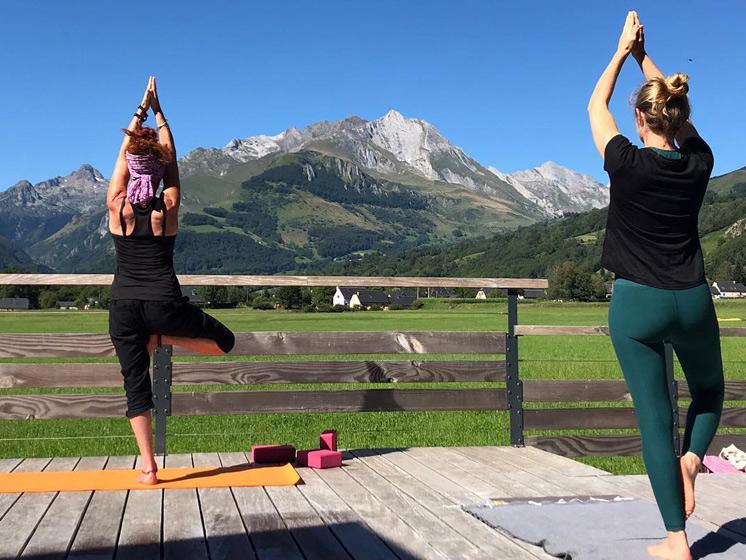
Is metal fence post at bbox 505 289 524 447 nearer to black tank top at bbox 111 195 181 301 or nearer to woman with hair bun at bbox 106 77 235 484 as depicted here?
woman with hair bun at bbox 106 77 235 484

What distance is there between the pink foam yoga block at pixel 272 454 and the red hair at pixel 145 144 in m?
1.92

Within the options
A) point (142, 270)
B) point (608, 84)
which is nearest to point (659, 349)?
point (608, 84)

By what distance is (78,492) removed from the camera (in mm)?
4316

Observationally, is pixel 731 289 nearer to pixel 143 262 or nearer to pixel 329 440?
pixel 329 440

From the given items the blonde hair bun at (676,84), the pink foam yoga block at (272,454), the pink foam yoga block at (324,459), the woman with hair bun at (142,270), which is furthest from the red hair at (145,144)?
the blonde hair bun at (676,84)

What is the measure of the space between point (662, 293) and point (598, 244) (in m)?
181

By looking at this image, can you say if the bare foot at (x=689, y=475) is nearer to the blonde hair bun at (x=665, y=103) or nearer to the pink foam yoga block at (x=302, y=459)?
the blonde hair bun at (x=665, y=103)

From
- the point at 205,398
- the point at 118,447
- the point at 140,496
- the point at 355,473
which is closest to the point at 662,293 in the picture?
the point at 355,473

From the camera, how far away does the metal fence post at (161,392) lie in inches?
222

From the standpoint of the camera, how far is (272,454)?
5246 millimetres

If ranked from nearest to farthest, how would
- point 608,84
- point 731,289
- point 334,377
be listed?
point 608,84 < point 334,377 < point 731,289

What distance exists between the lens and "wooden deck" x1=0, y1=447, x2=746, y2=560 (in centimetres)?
327

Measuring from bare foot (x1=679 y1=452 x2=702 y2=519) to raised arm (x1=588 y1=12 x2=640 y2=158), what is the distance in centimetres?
131

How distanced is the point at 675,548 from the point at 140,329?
295 centimetres
